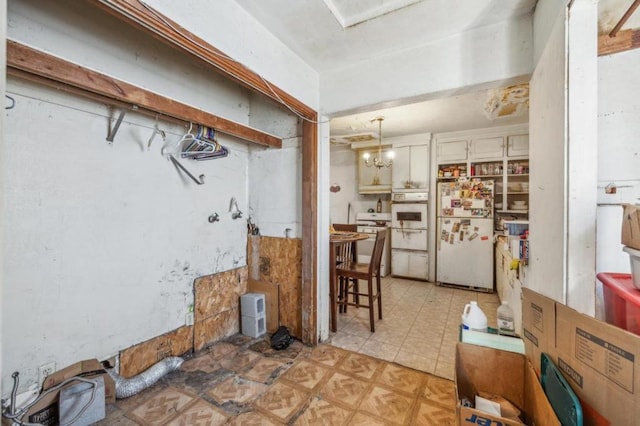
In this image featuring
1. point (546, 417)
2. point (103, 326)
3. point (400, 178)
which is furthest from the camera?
point (400, 178)

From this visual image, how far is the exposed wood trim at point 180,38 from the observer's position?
1235 millimetres

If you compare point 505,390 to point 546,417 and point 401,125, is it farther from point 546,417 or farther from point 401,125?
point 401,125

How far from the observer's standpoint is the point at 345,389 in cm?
199

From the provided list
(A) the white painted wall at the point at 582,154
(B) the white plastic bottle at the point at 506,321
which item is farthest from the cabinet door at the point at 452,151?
(A) the white painted wall at the point at 582,154

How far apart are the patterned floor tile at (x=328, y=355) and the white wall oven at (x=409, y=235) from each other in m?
2.82

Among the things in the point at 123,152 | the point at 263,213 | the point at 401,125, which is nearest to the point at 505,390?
the point at 263,213

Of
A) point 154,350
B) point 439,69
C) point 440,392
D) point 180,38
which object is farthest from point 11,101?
point 440,392

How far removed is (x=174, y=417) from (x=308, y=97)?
2.60 metres

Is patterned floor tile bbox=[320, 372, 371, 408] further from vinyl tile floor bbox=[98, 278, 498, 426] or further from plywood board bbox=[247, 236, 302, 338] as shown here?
plywood board bbox=[247, 236, 302, 338]

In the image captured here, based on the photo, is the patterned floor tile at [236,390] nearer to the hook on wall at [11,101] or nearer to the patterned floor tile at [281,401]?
the patterned floor tile at [281,401]

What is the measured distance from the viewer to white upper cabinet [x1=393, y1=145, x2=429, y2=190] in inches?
190

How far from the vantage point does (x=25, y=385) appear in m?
1.59

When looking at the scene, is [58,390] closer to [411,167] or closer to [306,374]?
[306,374]

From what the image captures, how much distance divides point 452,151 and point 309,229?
3418 millimetres
